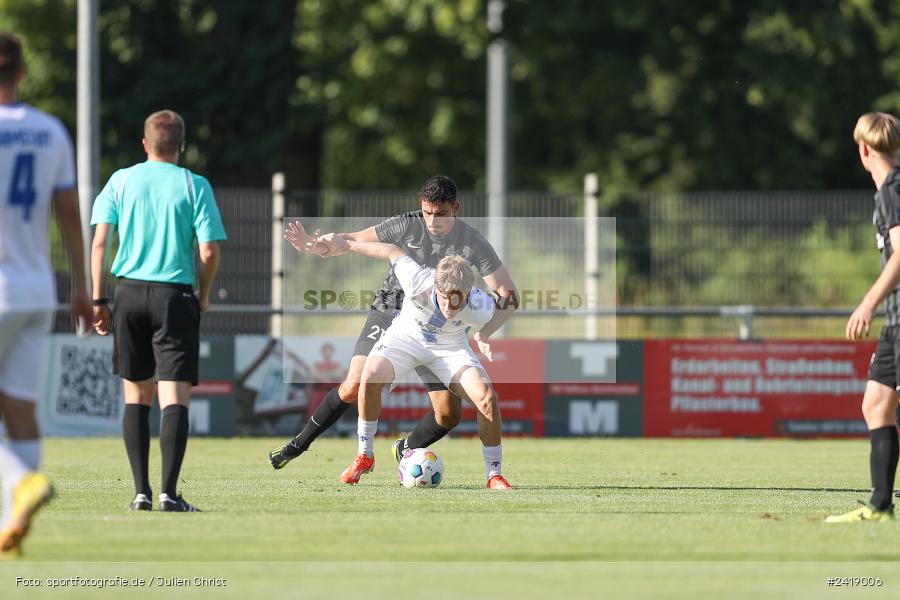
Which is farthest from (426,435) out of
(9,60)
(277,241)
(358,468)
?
(277,241)

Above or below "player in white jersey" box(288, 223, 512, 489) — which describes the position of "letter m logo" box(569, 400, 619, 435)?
below

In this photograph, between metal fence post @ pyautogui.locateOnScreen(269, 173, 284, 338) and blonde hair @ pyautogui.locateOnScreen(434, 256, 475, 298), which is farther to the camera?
metal fence post @ pyautogui.locateOnScreen(269, 173, 284, 338)

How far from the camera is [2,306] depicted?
6938mm

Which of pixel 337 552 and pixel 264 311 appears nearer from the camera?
pixel 337 552

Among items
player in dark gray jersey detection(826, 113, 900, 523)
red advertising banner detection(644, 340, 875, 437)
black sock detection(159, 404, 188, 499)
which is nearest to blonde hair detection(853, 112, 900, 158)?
player in dark gray jersey detection(826, 113, 900, 523)

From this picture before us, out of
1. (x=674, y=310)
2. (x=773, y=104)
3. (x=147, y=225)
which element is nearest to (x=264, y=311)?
(x=674, y=310)

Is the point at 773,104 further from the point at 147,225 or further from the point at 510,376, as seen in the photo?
the point at 147,225

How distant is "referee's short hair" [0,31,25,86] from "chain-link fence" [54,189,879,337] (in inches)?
462

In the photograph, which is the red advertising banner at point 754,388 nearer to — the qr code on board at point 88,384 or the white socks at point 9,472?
the qr code on board at point 88,384

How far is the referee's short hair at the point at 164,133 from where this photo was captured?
886cm

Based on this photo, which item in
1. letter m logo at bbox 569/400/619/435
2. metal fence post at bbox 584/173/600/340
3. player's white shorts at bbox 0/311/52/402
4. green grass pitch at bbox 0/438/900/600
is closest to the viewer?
green grass pitch at bbox 0/438/900/600

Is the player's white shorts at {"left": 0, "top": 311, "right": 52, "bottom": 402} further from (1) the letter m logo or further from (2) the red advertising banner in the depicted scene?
(2) the red advertising banner

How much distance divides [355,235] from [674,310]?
26.7ft

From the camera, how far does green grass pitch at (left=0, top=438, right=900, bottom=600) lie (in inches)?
256
